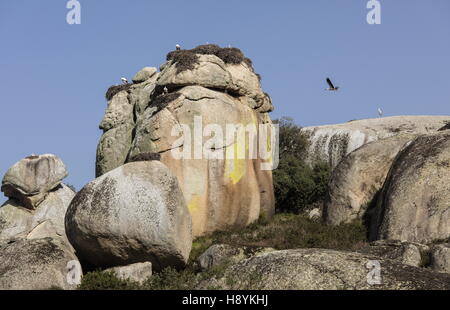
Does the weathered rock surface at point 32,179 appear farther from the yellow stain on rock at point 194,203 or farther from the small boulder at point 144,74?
the yellow stain on rock at point 194,203

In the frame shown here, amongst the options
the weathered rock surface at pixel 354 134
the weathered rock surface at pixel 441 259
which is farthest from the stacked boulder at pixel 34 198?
the weathered rock surface at pixel 354 134

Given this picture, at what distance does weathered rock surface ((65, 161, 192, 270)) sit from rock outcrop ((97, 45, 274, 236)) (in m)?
8.91

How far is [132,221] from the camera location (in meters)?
25.7

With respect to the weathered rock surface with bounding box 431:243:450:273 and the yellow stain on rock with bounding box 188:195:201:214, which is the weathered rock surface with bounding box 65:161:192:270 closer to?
the weathered rock surface with bounding box 431:243:450:273

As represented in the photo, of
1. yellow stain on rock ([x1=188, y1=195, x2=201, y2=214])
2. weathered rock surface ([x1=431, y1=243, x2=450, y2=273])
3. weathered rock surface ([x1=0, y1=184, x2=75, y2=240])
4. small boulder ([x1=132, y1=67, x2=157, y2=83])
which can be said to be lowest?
weathered rock surface ([x1=0, y1=184, x2=75, y2=240])

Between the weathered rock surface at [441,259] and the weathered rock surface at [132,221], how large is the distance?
26.3 feet

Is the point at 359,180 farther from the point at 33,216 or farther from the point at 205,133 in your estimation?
the point at 33,216

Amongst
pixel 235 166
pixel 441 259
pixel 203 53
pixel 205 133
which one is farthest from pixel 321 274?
pixel 203 53

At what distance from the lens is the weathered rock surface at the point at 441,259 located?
22.4 meters

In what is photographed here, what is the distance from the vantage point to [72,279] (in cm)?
2384

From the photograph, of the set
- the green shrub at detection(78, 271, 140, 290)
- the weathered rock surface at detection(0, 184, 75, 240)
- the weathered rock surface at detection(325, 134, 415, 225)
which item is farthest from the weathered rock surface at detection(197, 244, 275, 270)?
A: the weathered rock surface at detection(0, 184, 75, 240)

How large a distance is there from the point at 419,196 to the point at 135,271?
1050cm

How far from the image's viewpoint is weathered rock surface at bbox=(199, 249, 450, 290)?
16047 mm
